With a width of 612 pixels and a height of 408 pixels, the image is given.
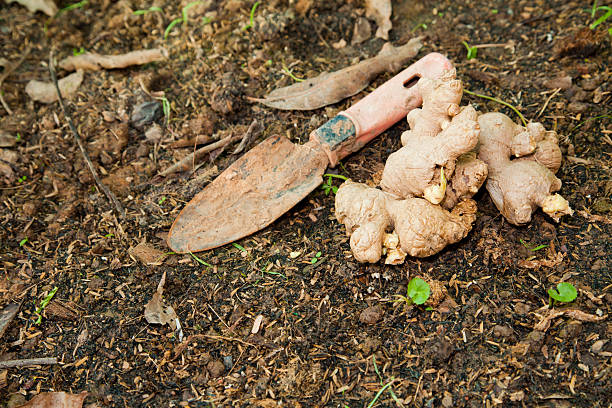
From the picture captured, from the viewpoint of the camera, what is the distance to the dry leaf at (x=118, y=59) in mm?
3109

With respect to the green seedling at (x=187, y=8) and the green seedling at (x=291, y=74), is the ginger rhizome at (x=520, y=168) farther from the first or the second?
the green seedling at (x=187, y=8)

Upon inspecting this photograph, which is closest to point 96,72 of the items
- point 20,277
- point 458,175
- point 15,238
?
point 15,238

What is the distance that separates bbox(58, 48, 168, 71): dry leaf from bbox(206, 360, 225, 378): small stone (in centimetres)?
209

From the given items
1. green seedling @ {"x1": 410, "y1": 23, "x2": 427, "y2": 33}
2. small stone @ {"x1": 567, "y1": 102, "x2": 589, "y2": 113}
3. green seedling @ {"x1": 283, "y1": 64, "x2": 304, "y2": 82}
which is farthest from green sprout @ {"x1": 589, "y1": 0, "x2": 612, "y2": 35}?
green seedling @ {"x1": 283, "y1": 64, "x2": 304, "y2": 82}

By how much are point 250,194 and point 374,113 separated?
0.78 meters

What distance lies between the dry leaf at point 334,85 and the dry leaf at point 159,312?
1.29m

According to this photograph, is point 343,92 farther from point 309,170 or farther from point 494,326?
point 494,326

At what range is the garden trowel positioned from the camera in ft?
7.83

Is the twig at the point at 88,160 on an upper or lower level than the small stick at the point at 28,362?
upper

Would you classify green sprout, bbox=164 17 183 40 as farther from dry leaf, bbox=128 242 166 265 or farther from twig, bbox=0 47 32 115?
dry leaf, bbox=128 242 166 265

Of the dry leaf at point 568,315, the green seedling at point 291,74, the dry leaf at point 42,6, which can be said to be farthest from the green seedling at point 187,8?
the dry leaf at point 568,315

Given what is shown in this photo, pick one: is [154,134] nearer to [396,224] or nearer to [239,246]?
[239,246]

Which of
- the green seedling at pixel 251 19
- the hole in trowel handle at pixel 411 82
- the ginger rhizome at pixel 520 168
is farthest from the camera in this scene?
the green seedling at pixel 251 19

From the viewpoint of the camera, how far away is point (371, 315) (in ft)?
6.75
